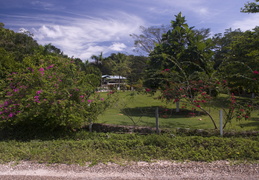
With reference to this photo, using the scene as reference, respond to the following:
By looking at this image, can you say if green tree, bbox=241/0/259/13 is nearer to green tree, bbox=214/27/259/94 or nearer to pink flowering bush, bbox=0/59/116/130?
green tree, bbox=214/27/259/94

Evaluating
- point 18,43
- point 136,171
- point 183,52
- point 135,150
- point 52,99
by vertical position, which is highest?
point 18,43

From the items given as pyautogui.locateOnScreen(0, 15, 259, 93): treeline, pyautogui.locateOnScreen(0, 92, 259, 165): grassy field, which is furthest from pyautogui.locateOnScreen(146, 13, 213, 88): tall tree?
pyautogui.locateOnScreen(0, 92, 259, 165): grassy field

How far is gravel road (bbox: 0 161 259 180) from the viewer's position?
4492 mm

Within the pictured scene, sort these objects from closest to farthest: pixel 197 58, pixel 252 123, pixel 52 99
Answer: pixel 52 99
pixel 252 123
pixel 197 58

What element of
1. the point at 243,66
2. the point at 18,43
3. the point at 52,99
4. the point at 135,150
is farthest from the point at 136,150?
the point at 18,43

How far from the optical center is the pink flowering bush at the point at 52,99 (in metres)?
7.11

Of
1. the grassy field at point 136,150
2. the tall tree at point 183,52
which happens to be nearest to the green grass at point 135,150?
the grassy field at point 136,150

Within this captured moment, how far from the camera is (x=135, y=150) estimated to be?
5.96 meters

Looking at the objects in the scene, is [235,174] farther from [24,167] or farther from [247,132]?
[24,167]

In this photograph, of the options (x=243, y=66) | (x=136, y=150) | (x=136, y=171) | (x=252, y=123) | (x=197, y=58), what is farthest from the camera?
(x=197, y=58)

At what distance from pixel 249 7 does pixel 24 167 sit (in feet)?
34.8

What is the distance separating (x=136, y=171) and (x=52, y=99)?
3.67 meters

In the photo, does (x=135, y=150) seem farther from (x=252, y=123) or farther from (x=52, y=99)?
(x=252, y=123)

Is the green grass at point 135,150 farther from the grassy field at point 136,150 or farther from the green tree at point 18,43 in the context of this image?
the green tree at point 18,43
